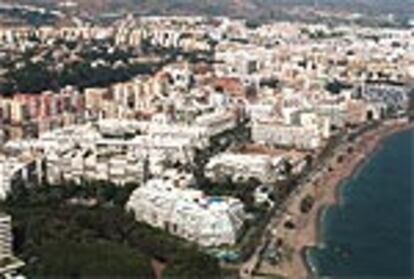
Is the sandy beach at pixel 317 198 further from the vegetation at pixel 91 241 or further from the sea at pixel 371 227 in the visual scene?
the vegetation at pixel 91 241

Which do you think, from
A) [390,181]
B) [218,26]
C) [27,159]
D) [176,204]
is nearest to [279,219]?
[176,204]

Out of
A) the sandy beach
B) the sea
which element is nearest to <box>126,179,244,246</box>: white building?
the sandy beach

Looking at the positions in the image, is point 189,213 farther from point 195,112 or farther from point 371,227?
point 195,112

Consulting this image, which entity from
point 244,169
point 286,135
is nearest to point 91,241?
point 244,169

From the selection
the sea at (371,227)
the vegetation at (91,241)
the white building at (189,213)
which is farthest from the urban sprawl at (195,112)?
the sea at (371,227)

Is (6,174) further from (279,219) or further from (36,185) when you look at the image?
(279,219)

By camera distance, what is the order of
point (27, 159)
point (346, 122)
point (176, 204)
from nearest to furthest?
point (176, 204) → point (27, 159) → point (346, 122)
